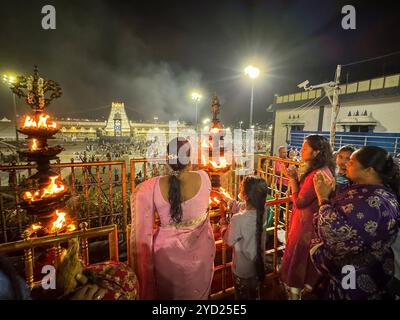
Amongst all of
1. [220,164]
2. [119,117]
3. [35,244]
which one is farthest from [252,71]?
[119,117]

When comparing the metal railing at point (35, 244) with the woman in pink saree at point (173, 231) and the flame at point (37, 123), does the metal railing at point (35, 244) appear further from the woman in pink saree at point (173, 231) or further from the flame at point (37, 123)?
the flame at point (37, 123)

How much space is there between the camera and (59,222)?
5.18 m

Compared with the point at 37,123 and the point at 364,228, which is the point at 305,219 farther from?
the point at 37,123

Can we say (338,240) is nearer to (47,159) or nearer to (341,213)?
(341,213)

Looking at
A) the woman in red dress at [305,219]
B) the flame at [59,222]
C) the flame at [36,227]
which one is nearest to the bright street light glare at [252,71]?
the woman in red dress at [305,219]

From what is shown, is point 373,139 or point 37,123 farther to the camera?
point 373,139

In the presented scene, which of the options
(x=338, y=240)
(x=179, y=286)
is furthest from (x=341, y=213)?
(x=179, y=286)

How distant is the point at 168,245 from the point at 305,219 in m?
A: 1.89

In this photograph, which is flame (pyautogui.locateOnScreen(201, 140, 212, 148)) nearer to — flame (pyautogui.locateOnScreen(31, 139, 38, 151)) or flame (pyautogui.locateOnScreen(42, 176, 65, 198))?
flame (pyautogui.locateOnScreen(42, 176, 65, 198))

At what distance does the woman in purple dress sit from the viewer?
5.94 feet

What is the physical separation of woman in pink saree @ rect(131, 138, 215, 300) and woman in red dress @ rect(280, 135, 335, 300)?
53.4 inches

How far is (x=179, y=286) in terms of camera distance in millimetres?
2330

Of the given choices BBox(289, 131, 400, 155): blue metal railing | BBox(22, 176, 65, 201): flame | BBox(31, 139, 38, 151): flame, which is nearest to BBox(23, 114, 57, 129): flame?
BBox(31, 139, 38, 151): flame
